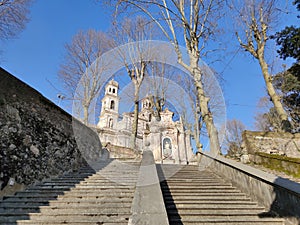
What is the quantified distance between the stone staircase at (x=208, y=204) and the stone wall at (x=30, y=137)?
8.67 feet

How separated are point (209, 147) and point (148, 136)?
13181 mm

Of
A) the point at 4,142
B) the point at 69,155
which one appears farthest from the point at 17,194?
the point at 69,155

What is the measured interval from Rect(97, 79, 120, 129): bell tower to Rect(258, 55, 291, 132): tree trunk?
26.7m

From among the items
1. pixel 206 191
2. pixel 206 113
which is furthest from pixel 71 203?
pixel 206 113

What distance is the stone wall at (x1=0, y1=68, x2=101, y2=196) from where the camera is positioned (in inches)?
146

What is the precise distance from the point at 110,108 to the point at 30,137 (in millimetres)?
32598

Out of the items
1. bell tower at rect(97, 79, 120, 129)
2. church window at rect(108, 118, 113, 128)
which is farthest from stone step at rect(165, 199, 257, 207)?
church window at rect(108, 118, 113, 128)

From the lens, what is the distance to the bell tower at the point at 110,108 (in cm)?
3525

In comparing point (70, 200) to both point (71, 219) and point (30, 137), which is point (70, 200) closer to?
point (71, 219)

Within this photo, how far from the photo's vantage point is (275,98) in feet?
31.0

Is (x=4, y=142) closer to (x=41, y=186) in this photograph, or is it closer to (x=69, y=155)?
(x=41, y=186)

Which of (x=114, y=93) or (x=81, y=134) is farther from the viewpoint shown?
(x=114, y=93)

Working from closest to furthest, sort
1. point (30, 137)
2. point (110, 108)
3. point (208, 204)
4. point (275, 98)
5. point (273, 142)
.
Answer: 1. point (208, 204)
2. point (30, 137)
3. point (273, 142)
4. point (275, 98)
5. point (110, 108)

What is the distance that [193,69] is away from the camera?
7867mm
